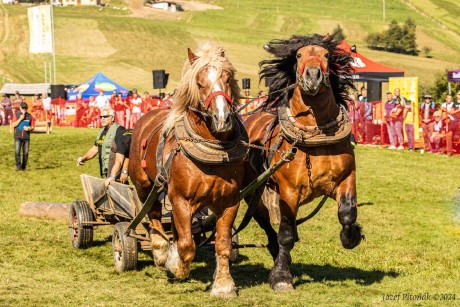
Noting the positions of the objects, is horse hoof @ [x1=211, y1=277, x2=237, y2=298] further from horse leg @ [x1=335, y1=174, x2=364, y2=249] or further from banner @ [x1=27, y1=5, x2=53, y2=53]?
banner @ [x1=27, y1=5, x2=53, y2=53]

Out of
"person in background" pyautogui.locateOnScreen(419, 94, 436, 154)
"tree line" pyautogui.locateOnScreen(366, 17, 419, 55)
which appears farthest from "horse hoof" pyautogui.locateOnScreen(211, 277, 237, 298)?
"tree line" pyautogui.locateOnScreen(366, 17, 419, 55)

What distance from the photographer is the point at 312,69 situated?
7.89 meters

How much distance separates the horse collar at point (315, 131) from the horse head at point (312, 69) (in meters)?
0.36

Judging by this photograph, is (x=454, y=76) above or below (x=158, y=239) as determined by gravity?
above

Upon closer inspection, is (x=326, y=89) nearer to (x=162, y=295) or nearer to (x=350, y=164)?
(x=350, y=164)

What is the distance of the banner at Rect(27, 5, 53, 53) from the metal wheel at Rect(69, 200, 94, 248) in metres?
41.1

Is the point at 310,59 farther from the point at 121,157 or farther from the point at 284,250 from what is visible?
the point at 121,157

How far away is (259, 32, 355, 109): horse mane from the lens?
28.6ft

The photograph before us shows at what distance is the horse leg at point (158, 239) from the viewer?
899 cm

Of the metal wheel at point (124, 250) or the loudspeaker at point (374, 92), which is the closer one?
the metal wheel at point (124, 250)

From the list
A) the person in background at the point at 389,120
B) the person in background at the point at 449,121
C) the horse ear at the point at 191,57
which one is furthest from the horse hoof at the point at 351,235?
the person in background at the point at 389,120

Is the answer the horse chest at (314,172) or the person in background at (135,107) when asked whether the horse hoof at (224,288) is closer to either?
the horse chest at (314,172)

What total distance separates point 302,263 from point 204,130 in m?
2.94

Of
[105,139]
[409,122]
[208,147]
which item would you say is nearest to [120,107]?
[409,122]
